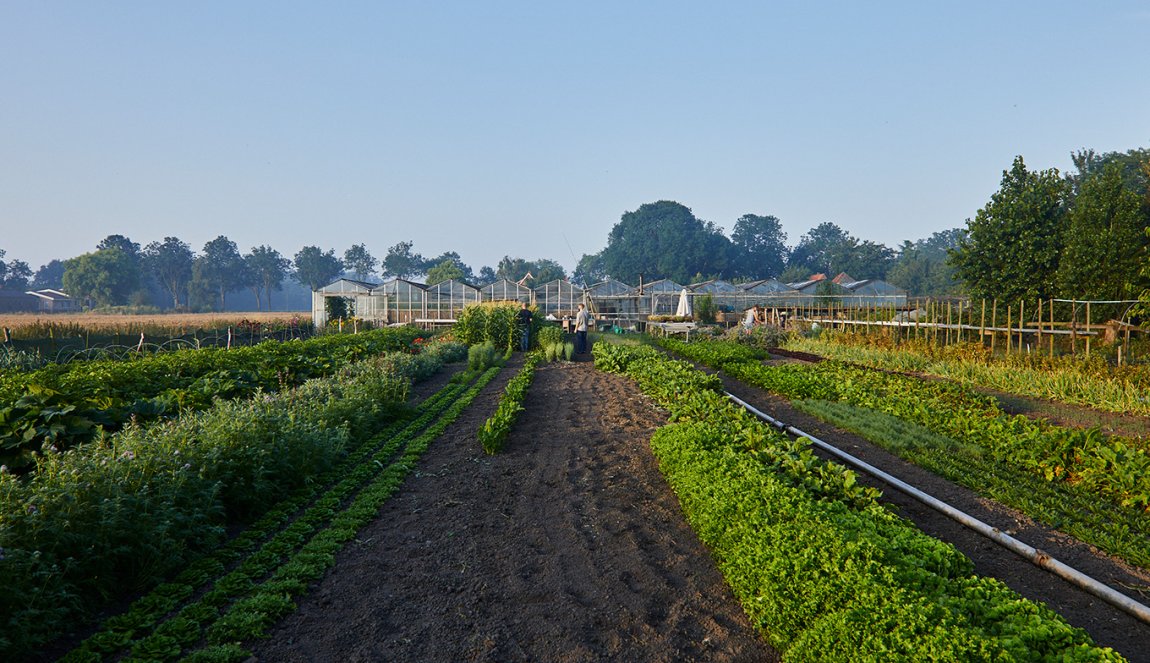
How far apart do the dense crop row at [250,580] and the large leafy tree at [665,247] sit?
71.4 m

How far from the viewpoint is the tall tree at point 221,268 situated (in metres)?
88.6

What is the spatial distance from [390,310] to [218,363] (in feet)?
A: 78.4

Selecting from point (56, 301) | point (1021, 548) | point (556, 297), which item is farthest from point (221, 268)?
point (1021, 548)

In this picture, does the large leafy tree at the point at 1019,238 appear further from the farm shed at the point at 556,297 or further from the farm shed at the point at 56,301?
the farm shed at the point at 56,301

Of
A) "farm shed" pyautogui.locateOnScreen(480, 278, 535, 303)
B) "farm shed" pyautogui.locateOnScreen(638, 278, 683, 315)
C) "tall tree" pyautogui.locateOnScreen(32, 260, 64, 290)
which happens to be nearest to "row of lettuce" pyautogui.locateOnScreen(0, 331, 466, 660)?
"farm shed" pyautogui.locateOnScreen(480, 278, 535, 303)

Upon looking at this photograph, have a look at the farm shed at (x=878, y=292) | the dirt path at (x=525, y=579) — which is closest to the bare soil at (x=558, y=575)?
the dirt path at (x=525, y=579)

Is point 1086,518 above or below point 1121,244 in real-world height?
below

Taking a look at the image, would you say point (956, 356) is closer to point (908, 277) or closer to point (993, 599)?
point (993, 599)

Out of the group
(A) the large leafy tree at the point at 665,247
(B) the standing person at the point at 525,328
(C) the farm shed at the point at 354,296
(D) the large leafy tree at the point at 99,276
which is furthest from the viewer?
(A) the large leafy tree at the point at 665,247

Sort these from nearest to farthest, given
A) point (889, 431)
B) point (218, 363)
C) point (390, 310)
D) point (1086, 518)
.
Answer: point (1086, 518) < point (889, 431) < point (218, 363) < point (390, 310)

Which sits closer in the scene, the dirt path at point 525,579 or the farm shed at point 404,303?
the dirt path at point 525,579

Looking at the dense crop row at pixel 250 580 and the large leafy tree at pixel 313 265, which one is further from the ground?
the large leafy tree at pixel 313 265

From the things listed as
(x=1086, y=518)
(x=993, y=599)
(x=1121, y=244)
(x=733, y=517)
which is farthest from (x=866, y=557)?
(x=1121, y=244)

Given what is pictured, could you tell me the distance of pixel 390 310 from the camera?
32.3 metres
